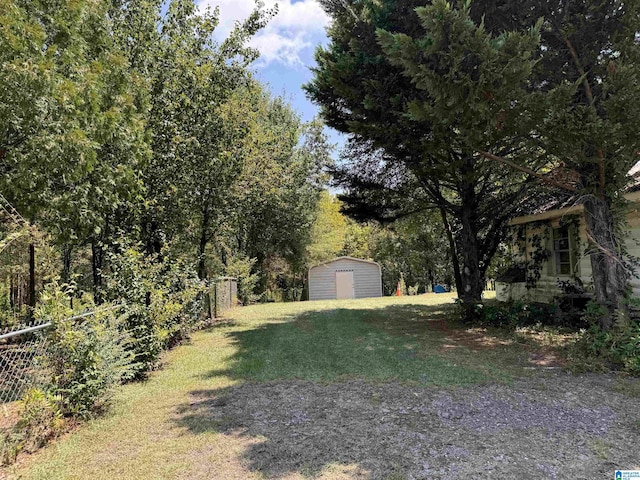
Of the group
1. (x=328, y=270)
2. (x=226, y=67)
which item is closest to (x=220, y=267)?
(x=328, y=270)

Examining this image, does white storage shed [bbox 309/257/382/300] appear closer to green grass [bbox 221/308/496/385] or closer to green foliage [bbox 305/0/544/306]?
green foliage [bbox 305/0/544/306]

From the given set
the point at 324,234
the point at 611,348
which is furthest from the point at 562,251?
the point at 324,234

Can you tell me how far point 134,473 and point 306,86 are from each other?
902 cm

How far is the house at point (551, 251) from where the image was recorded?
356 inches

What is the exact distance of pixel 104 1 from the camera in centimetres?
747

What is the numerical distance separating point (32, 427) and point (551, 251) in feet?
35.7

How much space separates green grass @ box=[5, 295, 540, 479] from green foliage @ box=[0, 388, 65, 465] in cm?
11

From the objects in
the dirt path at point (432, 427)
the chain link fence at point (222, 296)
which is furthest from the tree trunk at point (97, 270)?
the chain link fence at point (222, 296)

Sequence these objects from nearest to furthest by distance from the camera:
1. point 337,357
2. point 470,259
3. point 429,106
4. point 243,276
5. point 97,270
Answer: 1. point 429,106
2. point 97,270
3. point 337,357
4. point 470,259
5. point 243,276

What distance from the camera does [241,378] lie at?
5875 mm

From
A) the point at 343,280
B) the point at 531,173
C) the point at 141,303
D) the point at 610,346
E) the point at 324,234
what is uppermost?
the point at 324,234

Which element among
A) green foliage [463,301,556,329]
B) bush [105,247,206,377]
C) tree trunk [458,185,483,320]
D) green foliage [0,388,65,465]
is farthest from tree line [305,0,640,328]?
green foliage [0,388,65,465]

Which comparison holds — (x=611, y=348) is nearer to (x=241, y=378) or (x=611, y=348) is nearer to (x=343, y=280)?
(x=241, y=378)

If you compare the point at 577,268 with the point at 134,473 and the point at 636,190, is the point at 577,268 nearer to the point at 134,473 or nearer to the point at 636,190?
the point at 636,190
